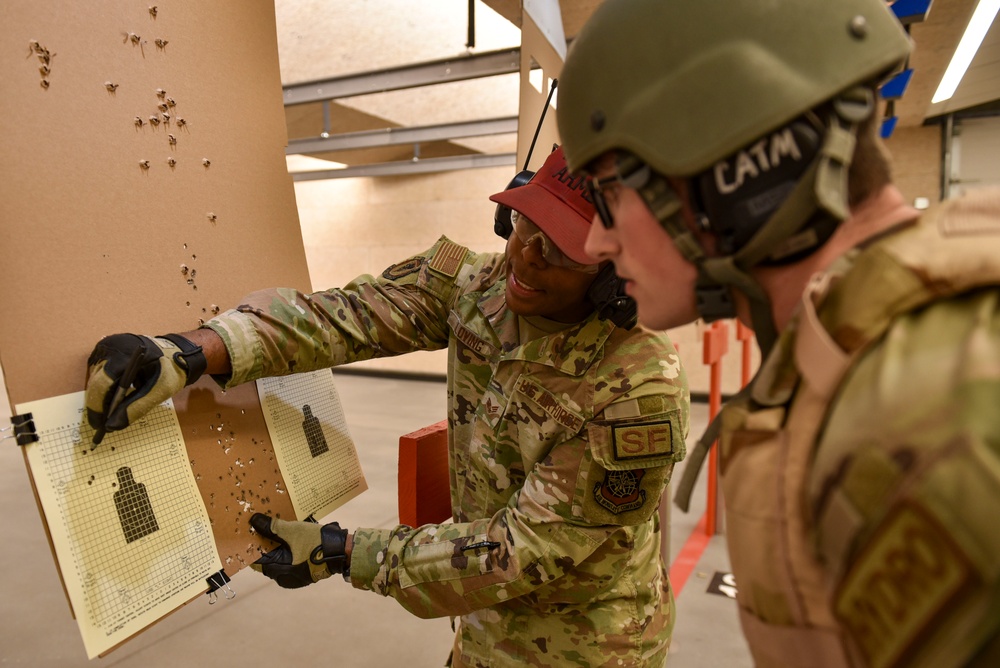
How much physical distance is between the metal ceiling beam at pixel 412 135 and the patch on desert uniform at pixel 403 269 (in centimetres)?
377

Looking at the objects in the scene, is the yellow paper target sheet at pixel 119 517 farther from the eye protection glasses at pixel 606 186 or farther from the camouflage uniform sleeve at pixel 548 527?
the eye protection glasses at pixel 606 186

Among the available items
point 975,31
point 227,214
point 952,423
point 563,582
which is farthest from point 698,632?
point 975,31

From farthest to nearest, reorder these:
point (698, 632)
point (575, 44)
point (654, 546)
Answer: point (698, 632)
point (654, 546)
point (575, 44)

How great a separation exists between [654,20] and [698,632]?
261cm

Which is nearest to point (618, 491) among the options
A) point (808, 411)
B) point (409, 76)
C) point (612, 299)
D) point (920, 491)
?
point (612, 299)

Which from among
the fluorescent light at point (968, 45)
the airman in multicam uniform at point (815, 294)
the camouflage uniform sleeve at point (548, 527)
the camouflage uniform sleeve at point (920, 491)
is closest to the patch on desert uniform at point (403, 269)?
the camouflage uniform sleeve at point (548, 527)

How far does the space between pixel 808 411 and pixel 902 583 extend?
144 millimetres

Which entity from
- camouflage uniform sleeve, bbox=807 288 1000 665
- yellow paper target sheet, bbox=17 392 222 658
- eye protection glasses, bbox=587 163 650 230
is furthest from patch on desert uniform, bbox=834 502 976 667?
yellow paper target sheet, bbox=17 392 222 658

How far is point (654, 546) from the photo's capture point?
4.38 ft

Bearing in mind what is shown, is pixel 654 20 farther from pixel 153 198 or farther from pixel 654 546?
pixel 654 546

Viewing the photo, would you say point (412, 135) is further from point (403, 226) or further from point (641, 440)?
point (641, 440)

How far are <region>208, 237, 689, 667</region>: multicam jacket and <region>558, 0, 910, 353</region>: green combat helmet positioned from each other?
499 mm

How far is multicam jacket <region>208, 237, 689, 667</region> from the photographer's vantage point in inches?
43.7

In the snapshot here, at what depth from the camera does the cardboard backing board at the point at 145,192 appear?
91 cm
